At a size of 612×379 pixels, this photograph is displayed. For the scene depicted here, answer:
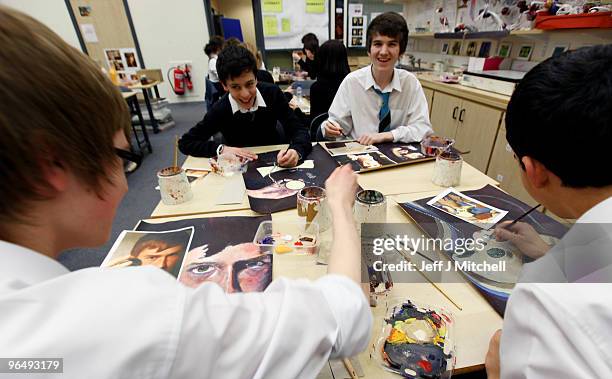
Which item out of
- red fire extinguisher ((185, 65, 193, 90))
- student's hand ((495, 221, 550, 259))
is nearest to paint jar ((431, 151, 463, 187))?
student's hand ((495, 221, 550, 259))

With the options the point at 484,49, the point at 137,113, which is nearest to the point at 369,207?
the point at 484,49

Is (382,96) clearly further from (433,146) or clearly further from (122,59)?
(122,59)

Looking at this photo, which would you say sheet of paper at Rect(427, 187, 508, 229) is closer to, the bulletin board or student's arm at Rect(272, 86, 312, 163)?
student's arm at Rect(272, 86, 312, 163)

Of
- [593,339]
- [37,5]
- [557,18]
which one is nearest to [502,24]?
[557,18]

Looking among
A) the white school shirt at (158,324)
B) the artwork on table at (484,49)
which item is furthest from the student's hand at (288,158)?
the artwork on table at (484,49)

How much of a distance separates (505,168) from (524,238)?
6.08ft

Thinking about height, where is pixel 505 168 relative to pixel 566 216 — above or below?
below

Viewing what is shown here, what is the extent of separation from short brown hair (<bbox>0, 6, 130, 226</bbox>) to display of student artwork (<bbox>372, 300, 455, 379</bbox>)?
1.89ft

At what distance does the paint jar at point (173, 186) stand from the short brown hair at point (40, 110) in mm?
672

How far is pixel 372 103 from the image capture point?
1.88 metres

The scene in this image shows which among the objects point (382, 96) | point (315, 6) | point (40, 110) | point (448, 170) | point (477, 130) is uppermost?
point (315, 6)

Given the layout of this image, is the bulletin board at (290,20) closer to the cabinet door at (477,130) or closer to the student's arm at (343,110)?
the cabinet door at (477,130)

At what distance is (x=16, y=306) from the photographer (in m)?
0.30

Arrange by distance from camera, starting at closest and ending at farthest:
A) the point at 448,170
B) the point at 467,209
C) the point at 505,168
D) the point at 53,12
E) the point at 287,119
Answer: the point at 467,209, the point at 448,170, the point at 287,119, the point at 505,168, the point at 53,12
